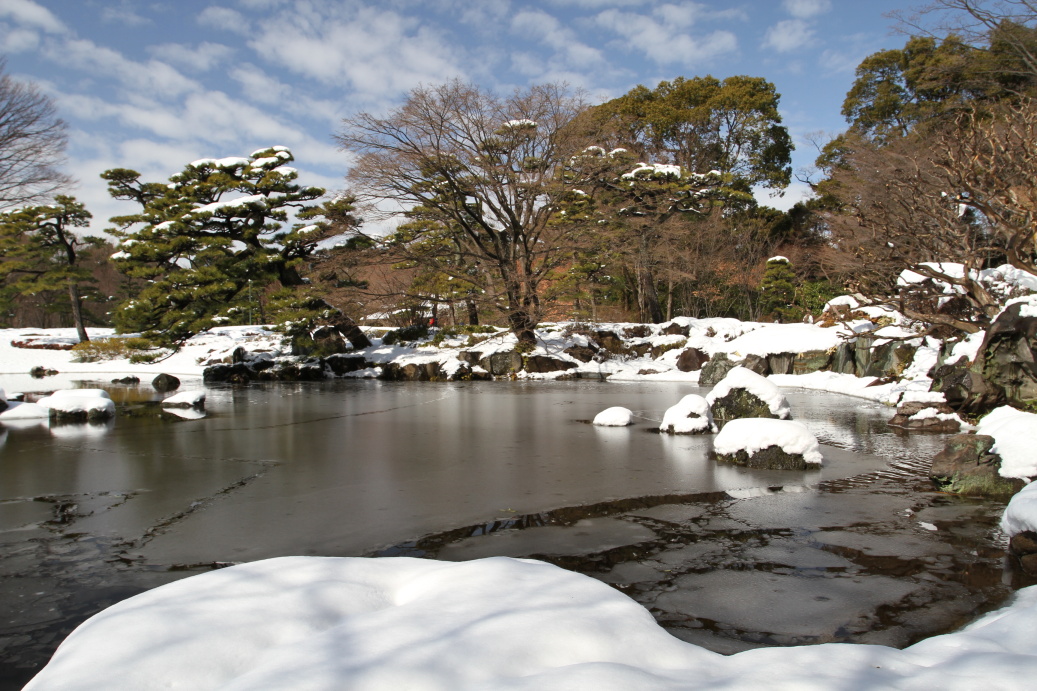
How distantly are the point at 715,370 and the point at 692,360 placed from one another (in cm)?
234

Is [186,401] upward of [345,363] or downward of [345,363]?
downward

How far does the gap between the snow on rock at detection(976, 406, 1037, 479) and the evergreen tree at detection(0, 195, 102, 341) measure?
92.4 feet

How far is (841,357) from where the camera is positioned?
1428 centimetres

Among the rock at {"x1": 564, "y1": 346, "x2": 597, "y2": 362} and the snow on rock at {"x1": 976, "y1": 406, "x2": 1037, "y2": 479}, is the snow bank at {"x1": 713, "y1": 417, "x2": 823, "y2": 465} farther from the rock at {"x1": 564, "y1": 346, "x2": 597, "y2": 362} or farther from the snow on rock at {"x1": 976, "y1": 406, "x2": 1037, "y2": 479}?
the rock at {"x1": 564, "y1": 346, "x2": 597, "y2": 362}

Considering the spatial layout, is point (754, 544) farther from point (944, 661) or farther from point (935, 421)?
point (935, 421)

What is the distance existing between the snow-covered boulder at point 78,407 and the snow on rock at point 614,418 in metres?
7.29

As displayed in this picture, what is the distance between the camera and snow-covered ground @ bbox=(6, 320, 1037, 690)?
64.1 inches

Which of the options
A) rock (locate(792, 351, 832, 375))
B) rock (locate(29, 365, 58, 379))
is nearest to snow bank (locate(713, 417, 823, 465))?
rock (locate(792, 351, 832, 375))

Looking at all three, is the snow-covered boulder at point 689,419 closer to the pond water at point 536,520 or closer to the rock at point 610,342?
the pond water at point 536,520

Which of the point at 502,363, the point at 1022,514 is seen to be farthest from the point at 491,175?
the point at 1022,514

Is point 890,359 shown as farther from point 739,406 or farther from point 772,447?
point 772,447

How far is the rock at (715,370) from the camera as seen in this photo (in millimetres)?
14781

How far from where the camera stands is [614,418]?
8.44 meters

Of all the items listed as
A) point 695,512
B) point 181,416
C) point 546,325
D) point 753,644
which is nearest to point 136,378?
point 181,416
